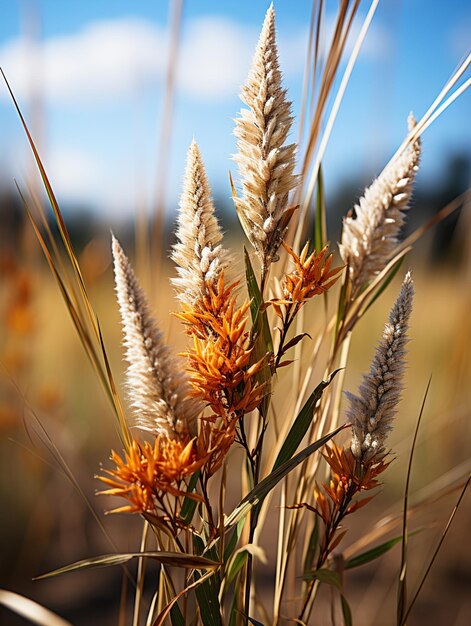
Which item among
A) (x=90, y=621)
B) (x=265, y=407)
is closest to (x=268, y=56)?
(x=265, y=407)

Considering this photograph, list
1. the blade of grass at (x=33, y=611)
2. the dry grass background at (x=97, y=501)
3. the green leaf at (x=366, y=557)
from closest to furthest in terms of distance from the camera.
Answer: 1. the blade of grass at (x=33, y=611)
2. the green leaf at (x=366, y=557)
3. the dry grass background at (x=97, y=501)

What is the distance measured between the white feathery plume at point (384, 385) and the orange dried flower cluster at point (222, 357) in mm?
56

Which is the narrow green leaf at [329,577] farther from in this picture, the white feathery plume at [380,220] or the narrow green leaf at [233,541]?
the white feathery plume at [380,220]

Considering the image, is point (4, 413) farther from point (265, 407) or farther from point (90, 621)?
point (265, 407)

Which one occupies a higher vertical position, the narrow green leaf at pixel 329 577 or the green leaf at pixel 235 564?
the green leaf at pixel 235 564

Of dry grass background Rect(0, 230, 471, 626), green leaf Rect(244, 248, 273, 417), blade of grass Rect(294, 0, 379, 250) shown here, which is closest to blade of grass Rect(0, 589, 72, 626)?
green leaf Rect(244, 248, 273, 417)

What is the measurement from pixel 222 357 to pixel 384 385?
0.29 ft

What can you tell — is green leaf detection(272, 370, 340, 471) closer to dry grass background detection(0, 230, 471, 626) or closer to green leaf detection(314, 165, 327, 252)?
green leaf detection(314, 165, 327, 252)

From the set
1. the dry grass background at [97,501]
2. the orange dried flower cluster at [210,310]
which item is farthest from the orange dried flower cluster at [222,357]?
the dry grass background at [97,501]

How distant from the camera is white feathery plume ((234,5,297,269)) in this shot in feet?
0.93

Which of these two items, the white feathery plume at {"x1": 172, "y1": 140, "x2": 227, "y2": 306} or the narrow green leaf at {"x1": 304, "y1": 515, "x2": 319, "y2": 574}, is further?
the narrow green leaf at {"x1": 304, "y1": 515, "x2": 319, "y2": 574}

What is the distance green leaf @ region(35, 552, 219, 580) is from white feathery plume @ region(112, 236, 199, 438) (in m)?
0.05

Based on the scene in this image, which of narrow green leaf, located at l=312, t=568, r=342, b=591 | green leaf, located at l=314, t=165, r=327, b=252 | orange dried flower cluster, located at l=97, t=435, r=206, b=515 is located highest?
green leaf, located at l=314, t=165, r=327, b=252

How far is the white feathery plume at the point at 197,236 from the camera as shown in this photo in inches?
11.3
